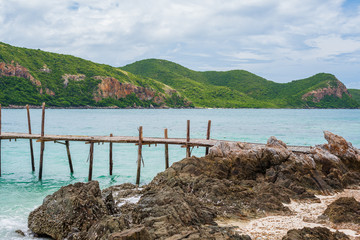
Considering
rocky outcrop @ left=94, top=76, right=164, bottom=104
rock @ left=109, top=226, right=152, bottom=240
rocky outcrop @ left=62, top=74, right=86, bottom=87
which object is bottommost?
rock @ left=109, top=226, right=152, bottom=240

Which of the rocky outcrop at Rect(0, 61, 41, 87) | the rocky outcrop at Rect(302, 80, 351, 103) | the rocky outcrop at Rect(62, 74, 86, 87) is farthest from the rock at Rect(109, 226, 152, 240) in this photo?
the rocky outcrop at Rect(302, 80, 351, 103)

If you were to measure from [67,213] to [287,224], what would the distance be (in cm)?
632

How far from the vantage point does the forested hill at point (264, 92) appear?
164 metres

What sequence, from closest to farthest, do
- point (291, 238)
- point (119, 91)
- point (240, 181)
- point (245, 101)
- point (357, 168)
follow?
point (291, 238) → point (240, 181) → point (357, 168) → point (119, 91) → point (245, 101)

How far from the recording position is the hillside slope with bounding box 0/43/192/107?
106438mm

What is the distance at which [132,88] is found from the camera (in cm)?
13738

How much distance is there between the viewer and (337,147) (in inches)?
Answer: 663

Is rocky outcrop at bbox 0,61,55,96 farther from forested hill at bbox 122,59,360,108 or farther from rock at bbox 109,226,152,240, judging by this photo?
rock at bbox 109,226,152,240

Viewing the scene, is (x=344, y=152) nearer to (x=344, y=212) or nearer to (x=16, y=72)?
(x=344, y=212)

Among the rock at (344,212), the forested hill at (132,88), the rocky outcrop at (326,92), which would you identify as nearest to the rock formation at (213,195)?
the rock at (344,212)

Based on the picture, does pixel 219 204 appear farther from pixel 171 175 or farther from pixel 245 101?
pixel 245 101

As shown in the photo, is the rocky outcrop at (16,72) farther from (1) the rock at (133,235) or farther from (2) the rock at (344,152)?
(1) the rock at (133,235)

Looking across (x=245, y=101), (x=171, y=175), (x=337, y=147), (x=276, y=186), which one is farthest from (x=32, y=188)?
(x=245, y=101)

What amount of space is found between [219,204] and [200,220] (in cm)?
177
